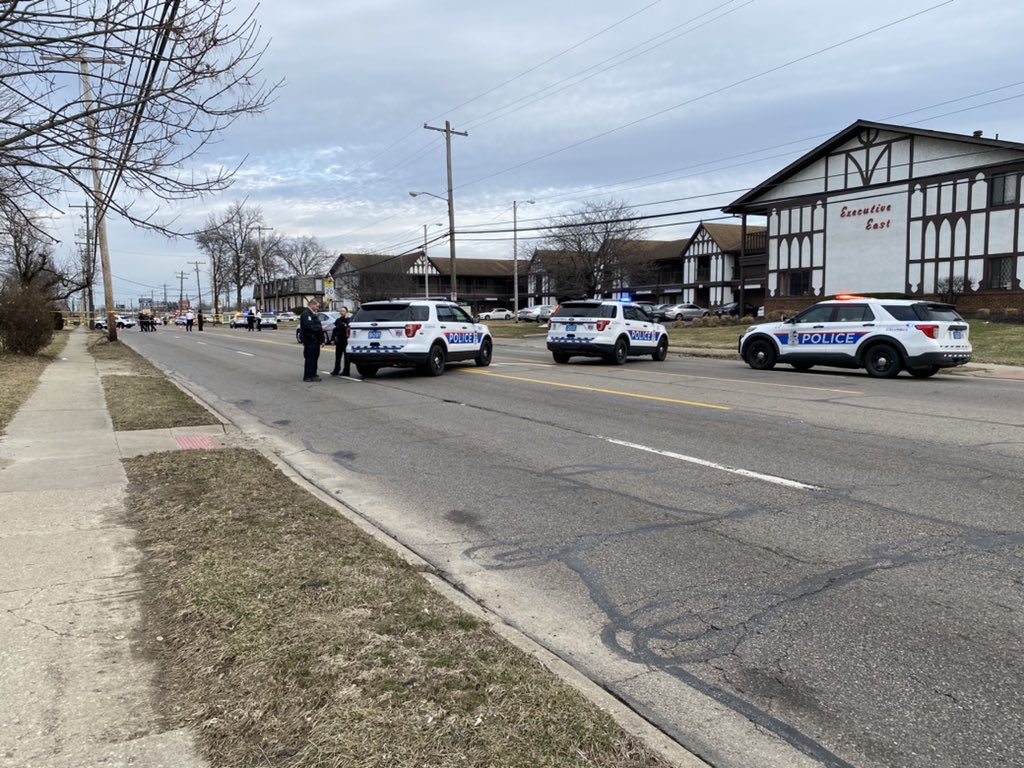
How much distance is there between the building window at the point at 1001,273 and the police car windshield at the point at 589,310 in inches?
814

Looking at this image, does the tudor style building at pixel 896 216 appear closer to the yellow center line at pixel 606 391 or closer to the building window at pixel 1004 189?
the building window at pixel 1004 189

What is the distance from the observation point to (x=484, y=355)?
779 inches

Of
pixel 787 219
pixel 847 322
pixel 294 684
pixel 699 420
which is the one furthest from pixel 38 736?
pixel 787 219

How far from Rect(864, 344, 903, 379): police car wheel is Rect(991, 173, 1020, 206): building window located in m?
19.5

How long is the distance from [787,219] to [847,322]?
2383cm

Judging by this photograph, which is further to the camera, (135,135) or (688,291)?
(688,291)

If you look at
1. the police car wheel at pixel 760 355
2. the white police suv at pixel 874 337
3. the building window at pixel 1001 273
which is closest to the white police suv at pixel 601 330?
the police car wheel at pixel 760 355

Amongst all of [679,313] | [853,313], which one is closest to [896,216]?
[853,313]

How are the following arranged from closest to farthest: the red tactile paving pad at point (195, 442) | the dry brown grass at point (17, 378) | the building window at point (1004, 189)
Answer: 1. the red tactile paving pad at point (195, 442)
2. the dry brown grass at point (17, 378)
3. the building window at point (1004, 189)

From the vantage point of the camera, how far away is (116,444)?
8992 mm

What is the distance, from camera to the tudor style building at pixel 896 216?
3097 cm

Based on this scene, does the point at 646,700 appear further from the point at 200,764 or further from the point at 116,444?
the point at 116,444

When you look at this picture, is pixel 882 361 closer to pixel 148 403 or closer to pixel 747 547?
pixel 747 547

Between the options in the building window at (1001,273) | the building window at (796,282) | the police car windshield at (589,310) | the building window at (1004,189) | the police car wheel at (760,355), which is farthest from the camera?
the building window at (796,282)
